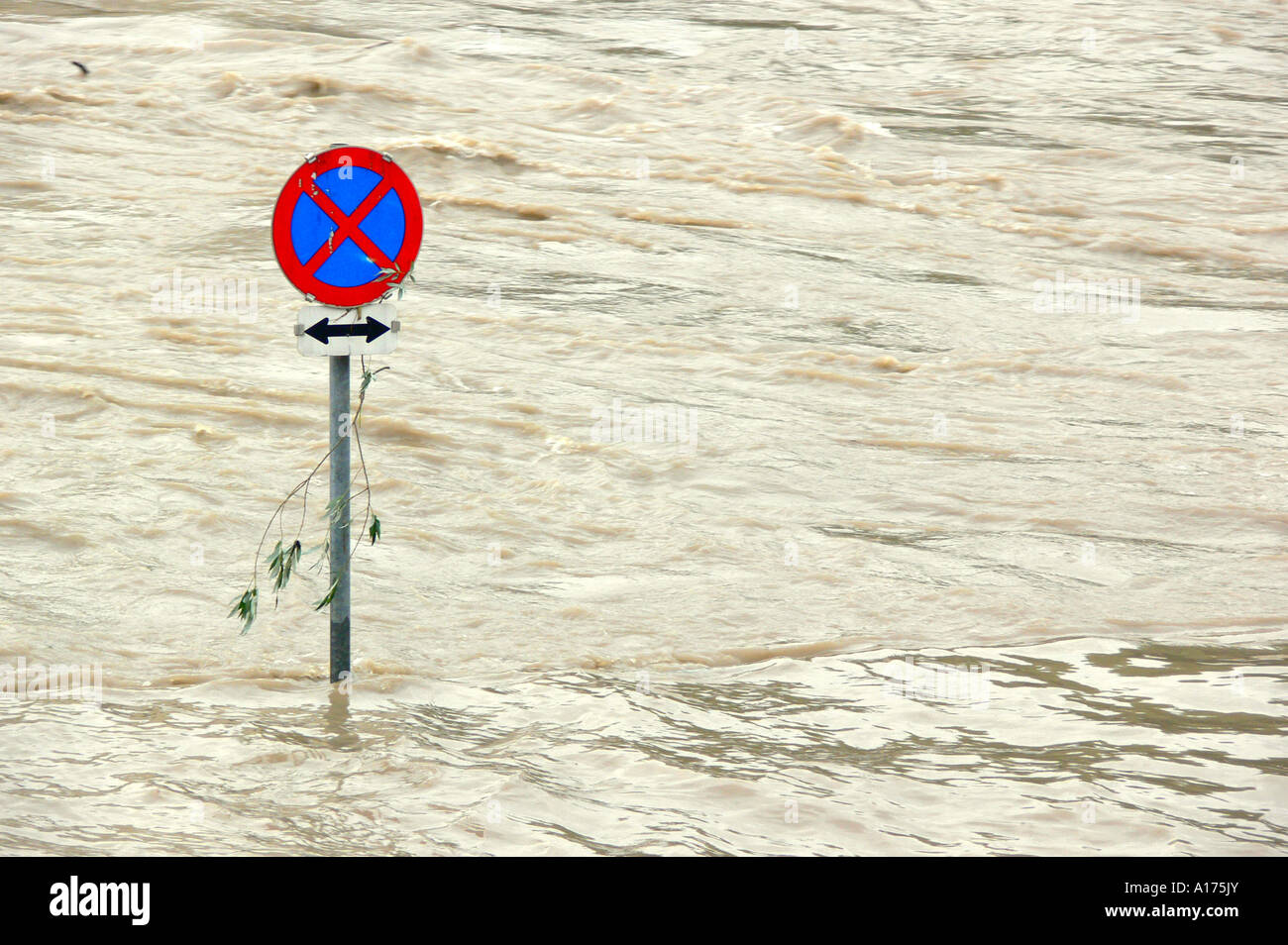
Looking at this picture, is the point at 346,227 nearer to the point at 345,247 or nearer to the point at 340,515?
the point at 345,247

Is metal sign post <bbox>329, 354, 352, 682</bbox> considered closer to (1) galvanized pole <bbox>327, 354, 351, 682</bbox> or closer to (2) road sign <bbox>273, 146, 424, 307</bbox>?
(1) galvanized pole <bbox>327, 354, 351, 682</bbox>

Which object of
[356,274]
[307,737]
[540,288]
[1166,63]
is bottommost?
[307,737]

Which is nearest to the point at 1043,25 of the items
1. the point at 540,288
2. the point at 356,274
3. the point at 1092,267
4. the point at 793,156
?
the point at 793,156

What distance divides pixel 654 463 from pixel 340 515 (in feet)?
12.4

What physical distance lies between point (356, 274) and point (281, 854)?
2.16 meters

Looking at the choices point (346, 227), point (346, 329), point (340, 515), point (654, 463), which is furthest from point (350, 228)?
point (654, 463)

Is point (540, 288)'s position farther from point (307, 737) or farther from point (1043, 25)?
point (1043, 25)

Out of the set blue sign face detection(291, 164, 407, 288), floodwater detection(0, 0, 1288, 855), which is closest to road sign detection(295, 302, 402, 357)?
blue sign face detection(291, 164, 407, 288)

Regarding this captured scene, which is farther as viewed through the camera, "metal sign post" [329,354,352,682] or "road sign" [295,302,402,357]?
"metal sign post" [329,354,352,682]

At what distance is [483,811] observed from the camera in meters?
5.14

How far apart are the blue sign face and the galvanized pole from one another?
378mm

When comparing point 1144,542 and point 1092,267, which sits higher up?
point 1092,267

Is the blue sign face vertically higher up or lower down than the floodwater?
higher up

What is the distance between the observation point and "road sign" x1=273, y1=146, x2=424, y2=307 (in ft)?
17.7
